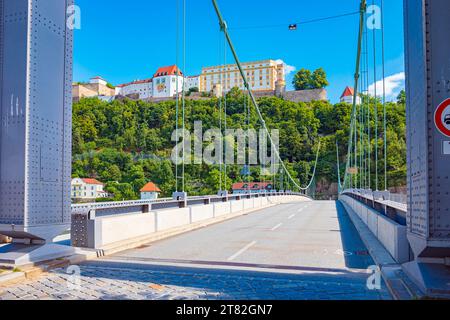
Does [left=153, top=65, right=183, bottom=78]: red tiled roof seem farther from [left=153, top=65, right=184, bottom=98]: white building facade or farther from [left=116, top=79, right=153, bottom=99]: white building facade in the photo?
[left=116, top=79, right=153, bottom=99]: white building facade

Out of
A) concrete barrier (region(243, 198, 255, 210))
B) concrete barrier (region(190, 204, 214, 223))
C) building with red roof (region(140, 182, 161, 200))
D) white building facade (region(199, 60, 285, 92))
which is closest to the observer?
concrete barrier (region(190, 204, 214, 223))

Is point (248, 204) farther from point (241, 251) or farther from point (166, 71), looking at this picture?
point (166, 71)

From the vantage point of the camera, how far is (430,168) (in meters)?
5.11

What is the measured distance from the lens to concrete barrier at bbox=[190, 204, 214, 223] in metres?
15.0

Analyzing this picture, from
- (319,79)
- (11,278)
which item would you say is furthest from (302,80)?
(11,278)

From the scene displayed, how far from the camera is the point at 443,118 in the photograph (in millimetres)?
4852

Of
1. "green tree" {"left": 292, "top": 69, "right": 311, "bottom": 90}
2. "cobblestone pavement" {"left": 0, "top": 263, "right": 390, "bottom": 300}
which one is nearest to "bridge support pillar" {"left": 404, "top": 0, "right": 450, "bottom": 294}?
"cobblestone pavement" {"left": 0, "top": 263, "right": 390, "bottom": 300}

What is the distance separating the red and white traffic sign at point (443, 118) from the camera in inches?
190

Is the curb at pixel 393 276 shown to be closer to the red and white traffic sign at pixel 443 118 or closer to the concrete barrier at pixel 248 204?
the red and white traffic sign at pixel 443 118

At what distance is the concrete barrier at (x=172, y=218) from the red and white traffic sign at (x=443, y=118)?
27.5ft

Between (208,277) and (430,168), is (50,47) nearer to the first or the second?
(208,277)

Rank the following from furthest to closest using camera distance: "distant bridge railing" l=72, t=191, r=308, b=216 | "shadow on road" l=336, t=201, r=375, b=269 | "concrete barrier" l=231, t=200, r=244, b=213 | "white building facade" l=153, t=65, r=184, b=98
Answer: "white building facade" l=153, t=65, r=184, b=98
"concrete barrier" l=231, t=200, r=244, b=213
"distant bridge railing" l=72, t=191, r=308, b=216
"shadow on road" l=336, t=201, r=375, b=269

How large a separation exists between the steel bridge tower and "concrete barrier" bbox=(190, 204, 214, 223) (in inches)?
304
